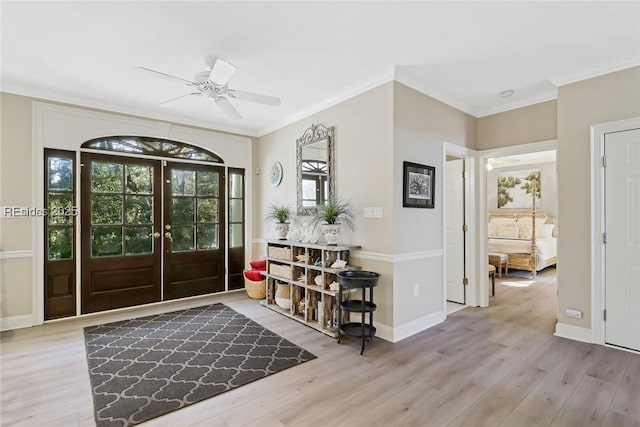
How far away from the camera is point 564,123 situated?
10.5 ft

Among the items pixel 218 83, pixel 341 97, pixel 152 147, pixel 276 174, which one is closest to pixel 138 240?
pixel 152 147

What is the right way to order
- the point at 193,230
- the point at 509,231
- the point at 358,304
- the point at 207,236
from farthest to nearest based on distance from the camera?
the point at 509,231 < the point at 207,236 < the point at 193,230 < the point at 358,304

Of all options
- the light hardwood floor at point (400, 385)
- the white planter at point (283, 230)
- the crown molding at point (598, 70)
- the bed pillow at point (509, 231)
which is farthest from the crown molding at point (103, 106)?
the bed pillow at point (509, 231)

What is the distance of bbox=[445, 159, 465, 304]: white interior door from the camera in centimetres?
433

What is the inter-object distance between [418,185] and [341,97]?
A: 1.36 metres

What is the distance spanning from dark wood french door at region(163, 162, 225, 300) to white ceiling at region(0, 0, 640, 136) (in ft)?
4.13

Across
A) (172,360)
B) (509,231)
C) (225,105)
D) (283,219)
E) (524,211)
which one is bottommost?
(172,360)

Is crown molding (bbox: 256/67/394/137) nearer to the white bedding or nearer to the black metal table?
the black metal table

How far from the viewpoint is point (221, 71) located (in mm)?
2570

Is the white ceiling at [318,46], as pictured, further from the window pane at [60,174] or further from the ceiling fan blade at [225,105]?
the window pane at [60,174]

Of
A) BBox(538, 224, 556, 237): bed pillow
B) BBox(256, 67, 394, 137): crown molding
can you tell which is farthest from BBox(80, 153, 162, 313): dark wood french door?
BBox(538, 224, 556, 237): bed pillow

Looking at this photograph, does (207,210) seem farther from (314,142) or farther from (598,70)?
(598,70)

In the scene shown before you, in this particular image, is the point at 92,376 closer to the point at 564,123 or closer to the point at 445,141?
A: the point at 445,141

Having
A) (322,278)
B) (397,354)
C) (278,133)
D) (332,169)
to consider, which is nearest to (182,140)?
(278,133)
